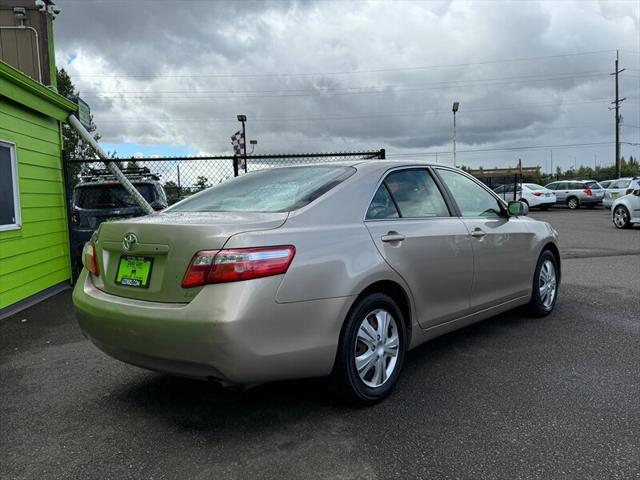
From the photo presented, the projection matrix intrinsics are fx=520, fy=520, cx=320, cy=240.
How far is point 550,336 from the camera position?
4.68 meters

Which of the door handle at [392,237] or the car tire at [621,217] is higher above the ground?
the door handle at [392,237]

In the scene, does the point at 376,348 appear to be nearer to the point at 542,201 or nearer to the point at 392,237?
the point at 392,237

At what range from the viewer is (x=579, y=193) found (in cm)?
2753

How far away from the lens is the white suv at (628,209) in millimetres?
15109

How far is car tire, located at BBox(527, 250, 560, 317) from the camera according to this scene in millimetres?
5129

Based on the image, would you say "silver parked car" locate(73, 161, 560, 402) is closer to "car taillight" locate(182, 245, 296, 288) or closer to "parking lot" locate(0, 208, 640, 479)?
"car taillight" locate(182, 245, 296, 288)

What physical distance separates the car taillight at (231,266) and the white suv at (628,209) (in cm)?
1552

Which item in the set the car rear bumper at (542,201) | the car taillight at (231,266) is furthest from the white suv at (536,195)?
the car taillight at (231,266)

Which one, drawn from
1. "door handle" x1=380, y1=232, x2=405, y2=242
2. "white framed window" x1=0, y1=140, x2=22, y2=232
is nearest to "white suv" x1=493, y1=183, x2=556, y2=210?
"white framed window" x1=0, y1=140, x2=22, y2=232

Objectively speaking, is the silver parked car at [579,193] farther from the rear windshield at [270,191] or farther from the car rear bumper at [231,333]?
the car rear bumper at [231,333]

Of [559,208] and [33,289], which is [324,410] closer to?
[33,289]

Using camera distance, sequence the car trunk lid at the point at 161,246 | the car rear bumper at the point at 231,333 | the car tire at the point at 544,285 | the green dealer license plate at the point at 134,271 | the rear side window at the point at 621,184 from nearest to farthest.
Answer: the car rear bumper at the point at 231,333 < the car trunk lid at the point at 161,246 < the green dealer license plate at the point at 134,271 < the car tire at the point at 544,285 < the rear side window at the point at 621,184

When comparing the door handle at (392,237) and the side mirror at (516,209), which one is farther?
the side mirror at (516,209)

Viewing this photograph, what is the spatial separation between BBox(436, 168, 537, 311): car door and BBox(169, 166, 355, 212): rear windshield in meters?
1.19
